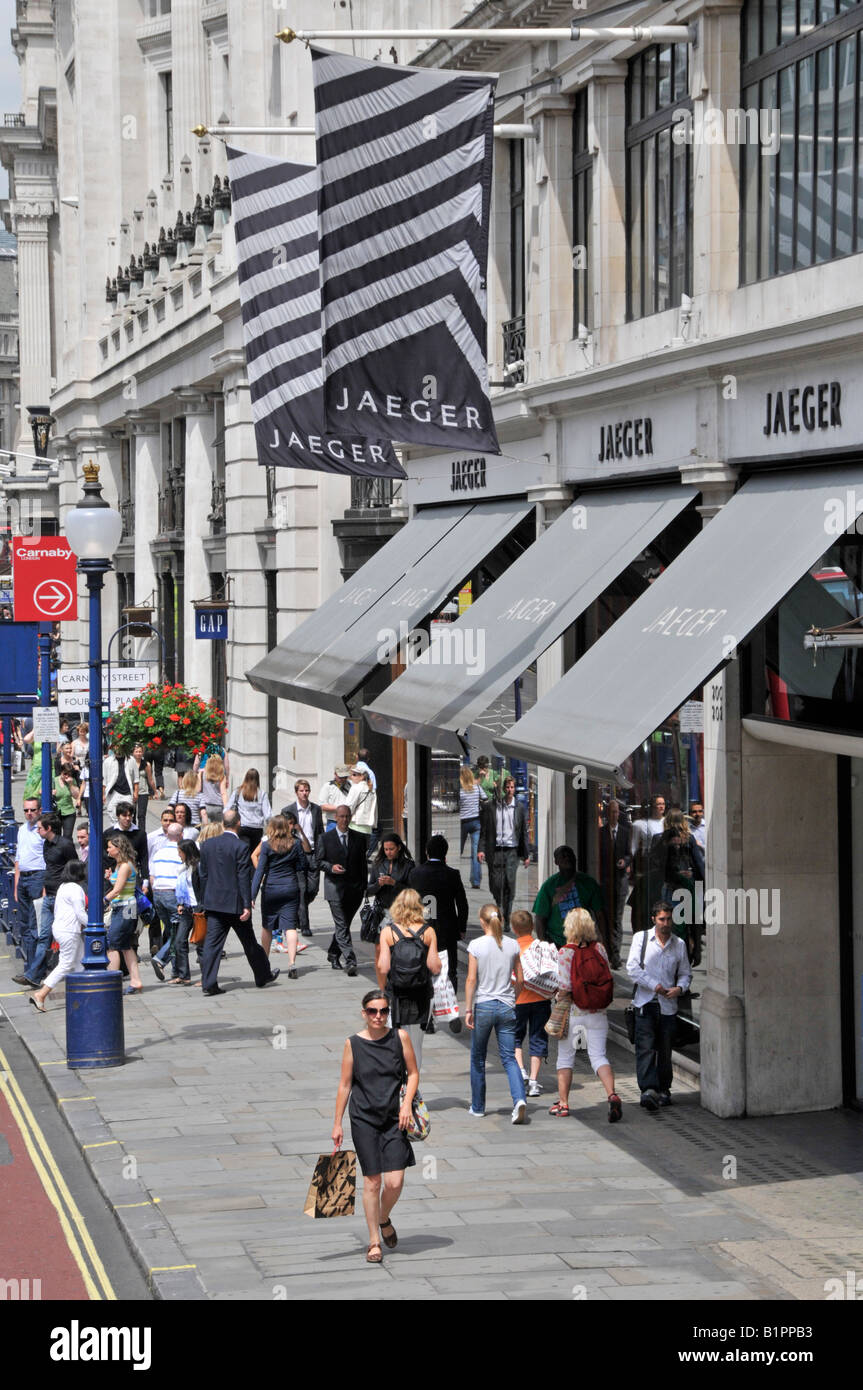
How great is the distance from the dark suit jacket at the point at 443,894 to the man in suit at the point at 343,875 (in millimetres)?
3152

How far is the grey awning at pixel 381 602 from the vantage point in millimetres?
21188

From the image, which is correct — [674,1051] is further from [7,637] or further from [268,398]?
[7,637]

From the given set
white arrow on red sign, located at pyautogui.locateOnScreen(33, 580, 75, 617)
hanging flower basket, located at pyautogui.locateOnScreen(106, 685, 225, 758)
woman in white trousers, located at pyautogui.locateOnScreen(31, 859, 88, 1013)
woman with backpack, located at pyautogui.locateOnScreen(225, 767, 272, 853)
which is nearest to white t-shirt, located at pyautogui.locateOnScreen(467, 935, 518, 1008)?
woman in white trousers, located at pyautogui.locateOnScreen(31, 859, 88, 1013)

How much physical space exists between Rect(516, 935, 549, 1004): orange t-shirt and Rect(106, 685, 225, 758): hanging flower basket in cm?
1598

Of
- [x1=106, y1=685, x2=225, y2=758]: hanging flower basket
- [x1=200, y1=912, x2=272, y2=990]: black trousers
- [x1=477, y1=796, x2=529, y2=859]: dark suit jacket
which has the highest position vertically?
[x1=106, y1=685, x2=225, y2=758]: hanging flower basket

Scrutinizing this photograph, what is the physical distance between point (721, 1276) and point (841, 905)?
4.41 metres

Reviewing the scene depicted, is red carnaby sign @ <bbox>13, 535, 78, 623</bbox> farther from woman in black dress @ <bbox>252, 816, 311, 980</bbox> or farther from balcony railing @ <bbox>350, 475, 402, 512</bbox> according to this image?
woman in black dress @ <bbox>252, 816, 311, 980</bbox>

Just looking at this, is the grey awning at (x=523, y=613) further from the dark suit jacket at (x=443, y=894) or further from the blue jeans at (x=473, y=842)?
the blue jeans at (x=473, y=842)

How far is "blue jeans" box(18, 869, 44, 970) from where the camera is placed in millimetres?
22672

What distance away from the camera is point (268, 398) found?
20.7m

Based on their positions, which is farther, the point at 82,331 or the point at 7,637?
the point at 82,331

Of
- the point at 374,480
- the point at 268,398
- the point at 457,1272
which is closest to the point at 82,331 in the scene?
the point at 374,480

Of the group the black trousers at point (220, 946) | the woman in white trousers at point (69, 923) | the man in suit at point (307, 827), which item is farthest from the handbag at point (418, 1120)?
the man in suit at point (307, 827)

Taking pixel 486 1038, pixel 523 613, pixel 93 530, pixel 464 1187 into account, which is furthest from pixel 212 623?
pixel 464 1187
